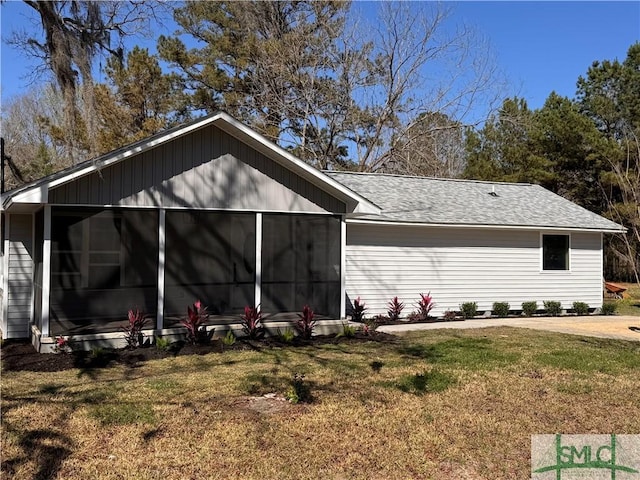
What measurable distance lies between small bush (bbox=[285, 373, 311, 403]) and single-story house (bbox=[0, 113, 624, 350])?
3470 millimetres

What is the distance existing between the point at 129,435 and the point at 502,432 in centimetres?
339

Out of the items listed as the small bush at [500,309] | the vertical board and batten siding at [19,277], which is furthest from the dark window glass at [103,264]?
the small bush at [500,309]

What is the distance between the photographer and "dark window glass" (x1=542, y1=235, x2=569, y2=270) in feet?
50.2

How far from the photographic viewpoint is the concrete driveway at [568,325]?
1151 centimetres

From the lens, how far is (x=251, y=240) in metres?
14.2

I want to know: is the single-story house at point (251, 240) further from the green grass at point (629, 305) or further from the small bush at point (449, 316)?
the green grass at point (629, 305)

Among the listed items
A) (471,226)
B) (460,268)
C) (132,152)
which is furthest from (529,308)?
(132,152)

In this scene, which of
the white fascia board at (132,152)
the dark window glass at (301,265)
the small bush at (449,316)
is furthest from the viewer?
the small bush at (449,316)

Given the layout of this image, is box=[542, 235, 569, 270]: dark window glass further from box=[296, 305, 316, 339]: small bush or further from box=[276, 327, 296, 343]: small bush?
box=[276, 327, 296, 343]: small bush

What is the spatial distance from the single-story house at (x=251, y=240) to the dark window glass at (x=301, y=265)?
0.03 metres

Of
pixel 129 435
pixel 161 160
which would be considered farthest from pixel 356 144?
pixel 129 435

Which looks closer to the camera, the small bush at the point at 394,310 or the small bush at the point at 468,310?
the small bush at the point at 394,310

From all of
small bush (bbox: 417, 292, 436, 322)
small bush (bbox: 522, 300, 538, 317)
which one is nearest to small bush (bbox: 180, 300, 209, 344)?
small bush (bbox: 417, 292, 436, 322)

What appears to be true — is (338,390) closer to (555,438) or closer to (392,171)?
(555,438)
